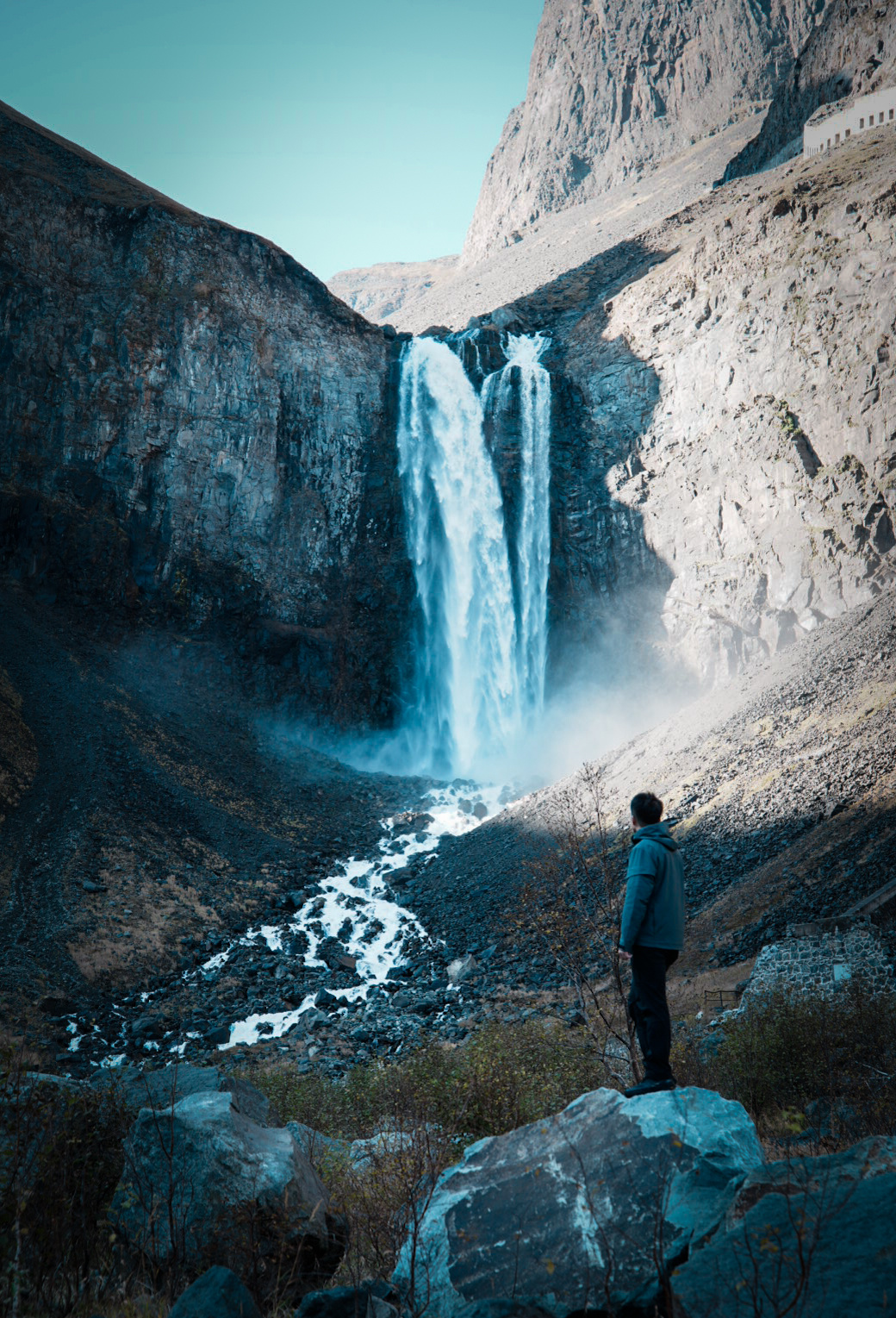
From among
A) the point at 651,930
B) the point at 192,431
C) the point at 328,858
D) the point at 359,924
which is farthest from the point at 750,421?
the point at 651,930

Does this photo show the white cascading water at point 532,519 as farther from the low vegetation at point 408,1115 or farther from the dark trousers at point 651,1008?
the dark trousers at point 651,1008

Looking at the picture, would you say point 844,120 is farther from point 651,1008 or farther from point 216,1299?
point 216,1299

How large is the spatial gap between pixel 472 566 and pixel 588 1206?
124 ft

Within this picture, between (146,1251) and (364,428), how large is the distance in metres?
41.4

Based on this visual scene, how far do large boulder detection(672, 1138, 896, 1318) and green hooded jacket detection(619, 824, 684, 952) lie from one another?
1.82m

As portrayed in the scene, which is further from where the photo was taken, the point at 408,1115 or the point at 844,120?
the point at 844,120

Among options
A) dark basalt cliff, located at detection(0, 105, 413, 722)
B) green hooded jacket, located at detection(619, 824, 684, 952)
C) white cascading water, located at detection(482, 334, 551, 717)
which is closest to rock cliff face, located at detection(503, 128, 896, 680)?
white cascading water, located at detection(482, 334, 551, 717)

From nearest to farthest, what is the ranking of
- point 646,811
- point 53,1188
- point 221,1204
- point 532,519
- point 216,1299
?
point 216,1299
point 53,1188
point 221,1204
point 646,811
point 532,519

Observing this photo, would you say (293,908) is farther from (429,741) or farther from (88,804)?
(429,741)

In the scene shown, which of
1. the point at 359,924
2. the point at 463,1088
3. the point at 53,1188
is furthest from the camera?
the point at 359,924

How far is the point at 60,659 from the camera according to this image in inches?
1196

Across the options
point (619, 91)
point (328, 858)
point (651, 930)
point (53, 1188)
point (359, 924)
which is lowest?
point (53, 1188)

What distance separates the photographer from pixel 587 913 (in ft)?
28.3

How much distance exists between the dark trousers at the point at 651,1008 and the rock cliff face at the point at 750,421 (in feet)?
93.2
